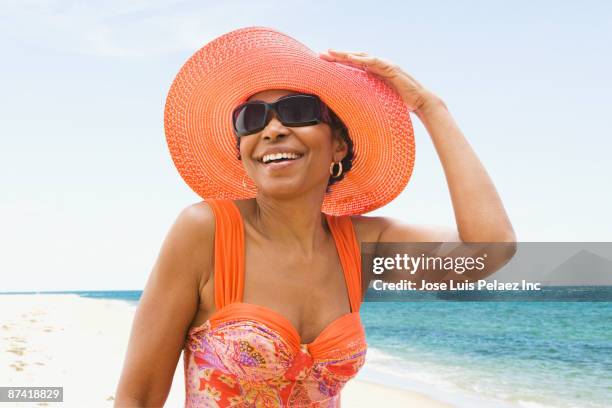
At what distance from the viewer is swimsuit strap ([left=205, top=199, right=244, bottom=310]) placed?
6.63 ft

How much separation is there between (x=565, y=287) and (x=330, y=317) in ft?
163

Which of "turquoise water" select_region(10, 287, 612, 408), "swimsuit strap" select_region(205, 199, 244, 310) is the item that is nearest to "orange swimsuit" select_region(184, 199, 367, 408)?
"swimsuit strap" select_region(205, 199, 244, 310)

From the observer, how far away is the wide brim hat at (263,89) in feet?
7.48

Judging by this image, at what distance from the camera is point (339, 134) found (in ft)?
7.81

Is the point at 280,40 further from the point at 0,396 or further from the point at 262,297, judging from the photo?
the point at 0,396

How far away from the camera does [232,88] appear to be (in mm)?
2400

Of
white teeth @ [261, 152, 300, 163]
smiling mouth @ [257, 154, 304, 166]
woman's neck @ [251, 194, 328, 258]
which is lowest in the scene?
woman's neck @ [251, 194, 328, 258]

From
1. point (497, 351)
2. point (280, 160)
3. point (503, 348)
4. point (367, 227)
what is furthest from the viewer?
point (503, 348)

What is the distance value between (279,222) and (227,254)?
0.26 m

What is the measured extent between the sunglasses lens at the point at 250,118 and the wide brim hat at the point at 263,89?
0.47 feet

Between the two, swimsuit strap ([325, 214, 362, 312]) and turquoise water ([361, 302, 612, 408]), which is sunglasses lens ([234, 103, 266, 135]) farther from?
turquoise water ([361, 302, 612, 408])

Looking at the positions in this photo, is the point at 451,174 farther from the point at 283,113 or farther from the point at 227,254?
the point at 227,254

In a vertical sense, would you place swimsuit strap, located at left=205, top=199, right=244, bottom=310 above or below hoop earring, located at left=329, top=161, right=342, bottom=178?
below

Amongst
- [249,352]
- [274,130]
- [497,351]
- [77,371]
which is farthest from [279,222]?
[497,351]
